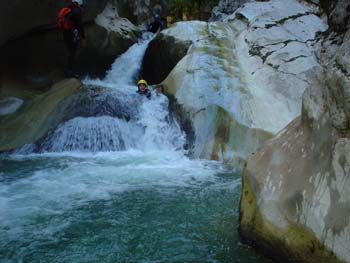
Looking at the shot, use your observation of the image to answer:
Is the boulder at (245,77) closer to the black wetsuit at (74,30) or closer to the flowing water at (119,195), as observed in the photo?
the flowing water at (119,195)

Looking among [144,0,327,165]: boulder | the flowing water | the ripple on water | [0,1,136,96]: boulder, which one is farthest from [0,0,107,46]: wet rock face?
the ripple on water

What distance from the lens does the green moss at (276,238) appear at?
3249 millimetres

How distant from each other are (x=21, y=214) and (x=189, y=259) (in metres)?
2.43

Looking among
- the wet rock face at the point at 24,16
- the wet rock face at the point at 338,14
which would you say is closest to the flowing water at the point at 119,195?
the wet rock face at the point at 338,14

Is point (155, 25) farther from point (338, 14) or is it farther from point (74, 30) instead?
point (338, 14)

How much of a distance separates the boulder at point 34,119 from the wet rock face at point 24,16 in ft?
6.16

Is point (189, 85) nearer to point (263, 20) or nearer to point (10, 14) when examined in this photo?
point (263, 20)

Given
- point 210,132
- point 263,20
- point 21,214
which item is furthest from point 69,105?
point 263,20

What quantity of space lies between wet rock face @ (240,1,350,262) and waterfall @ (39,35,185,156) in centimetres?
478

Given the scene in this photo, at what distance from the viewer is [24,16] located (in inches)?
422

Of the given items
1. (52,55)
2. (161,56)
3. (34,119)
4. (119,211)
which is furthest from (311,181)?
(52,55)

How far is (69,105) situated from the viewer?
31.6 feet

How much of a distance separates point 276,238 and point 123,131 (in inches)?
238

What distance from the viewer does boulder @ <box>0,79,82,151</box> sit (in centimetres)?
917
